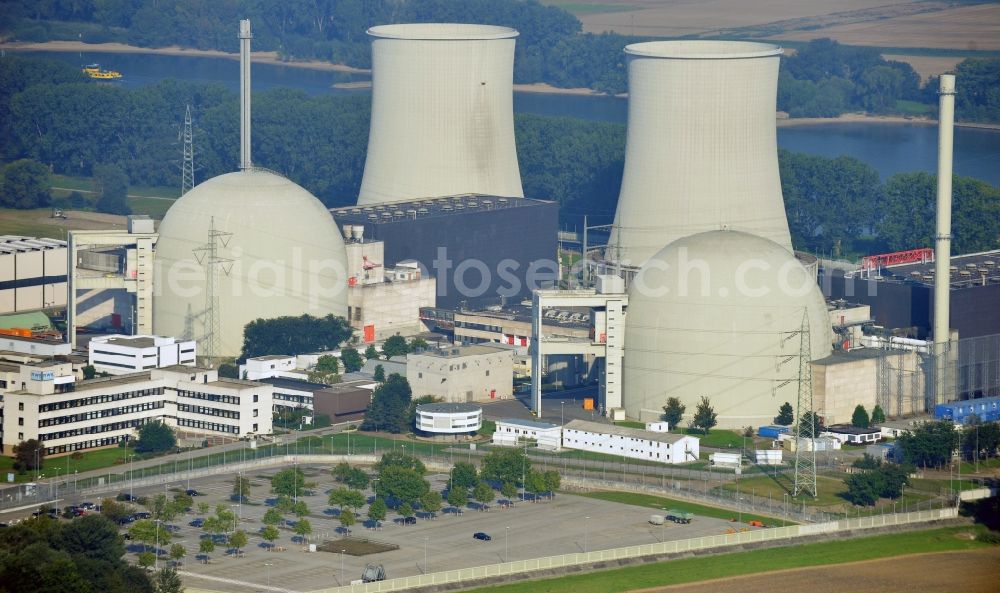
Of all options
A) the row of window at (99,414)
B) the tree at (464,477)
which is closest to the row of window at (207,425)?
the row of window at (99,414)

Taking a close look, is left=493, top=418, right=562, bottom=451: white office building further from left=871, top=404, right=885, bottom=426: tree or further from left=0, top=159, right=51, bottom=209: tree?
left=0, top=159, right=51, bottom=209: tree

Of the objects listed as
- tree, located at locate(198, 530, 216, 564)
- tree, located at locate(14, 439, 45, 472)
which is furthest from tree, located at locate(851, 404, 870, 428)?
tree, located at locate(14, 439, 45, 472)

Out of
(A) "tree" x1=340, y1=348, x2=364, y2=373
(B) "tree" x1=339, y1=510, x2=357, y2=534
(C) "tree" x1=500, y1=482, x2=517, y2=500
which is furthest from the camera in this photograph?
(A) "tree" x1=340, y1=348, x2=364, y2=373

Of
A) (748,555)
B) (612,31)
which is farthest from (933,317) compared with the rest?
(612,31)

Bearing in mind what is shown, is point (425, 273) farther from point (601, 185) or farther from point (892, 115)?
point (892, 115)

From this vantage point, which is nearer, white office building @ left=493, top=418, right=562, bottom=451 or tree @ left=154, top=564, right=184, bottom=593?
tree @ left=154, top=564, right=184, bottom=593

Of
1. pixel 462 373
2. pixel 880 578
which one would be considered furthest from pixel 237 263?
pixel 880 578

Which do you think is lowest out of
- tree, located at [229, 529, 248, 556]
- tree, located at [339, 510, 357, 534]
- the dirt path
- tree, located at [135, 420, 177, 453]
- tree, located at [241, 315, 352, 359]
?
the dirt path
